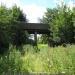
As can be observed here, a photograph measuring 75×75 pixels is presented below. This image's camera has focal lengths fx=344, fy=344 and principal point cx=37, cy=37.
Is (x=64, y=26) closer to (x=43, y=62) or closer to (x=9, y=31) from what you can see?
(x=9, y=31)

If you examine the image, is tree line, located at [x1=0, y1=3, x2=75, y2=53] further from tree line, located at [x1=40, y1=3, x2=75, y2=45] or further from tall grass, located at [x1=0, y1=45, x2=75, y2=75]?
tall grass, located at [x1=0, y1=45, x2=75, y2=75]

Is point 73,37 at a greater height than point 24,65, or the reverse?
point 73,37

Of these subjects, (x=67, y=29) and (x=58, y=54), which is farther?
(x=67, y=29)

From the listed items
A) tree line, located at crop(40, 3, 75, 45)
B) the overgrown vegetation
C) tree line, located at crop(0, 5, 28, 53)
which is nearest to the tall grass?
the overgrown vegetation

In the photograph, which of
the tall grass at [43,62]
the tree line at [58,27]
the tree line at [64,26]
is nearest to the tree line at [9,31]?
the tree line at [58,27]

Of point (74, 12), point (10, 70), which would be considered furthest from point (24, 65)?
point (74, 12)

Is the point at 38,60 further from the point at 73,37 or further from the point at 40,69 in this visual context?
the point at 73,37

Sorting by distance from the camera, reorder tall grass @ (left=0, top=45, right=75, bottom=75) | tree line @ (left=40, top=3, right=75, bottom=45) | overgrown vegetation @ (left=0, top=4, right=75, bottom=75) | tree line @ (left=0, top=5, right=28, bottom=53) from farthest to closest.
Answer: tree line @ (left=40, top=3, right=75, bottom=45)
tree line @ (left=0, top=5, right=28, bottom=53)
overgrown vegetation @ (left=0, top=4, right=75, bottom=75)
tall grass @ (left=0, top=45, right=75, bottom=75)

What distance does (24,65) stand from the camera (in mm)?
13336

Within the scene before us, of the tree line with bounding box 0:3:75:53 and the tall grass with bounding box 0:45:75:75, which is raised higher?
the tree line with bounding box 0:3:75:53

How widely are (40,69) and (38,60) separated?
0.88 meters

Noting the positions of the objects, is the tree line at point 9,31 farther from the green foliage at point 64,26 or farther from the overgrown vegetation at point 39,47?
the green foliage at point 64,26

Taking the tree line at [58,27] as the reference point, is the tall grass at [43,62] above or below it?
below

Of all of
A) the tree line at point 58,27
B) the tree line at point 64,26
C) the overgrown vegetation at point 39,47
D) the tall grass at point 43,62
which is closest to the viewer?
the tall grass at point 43,62
